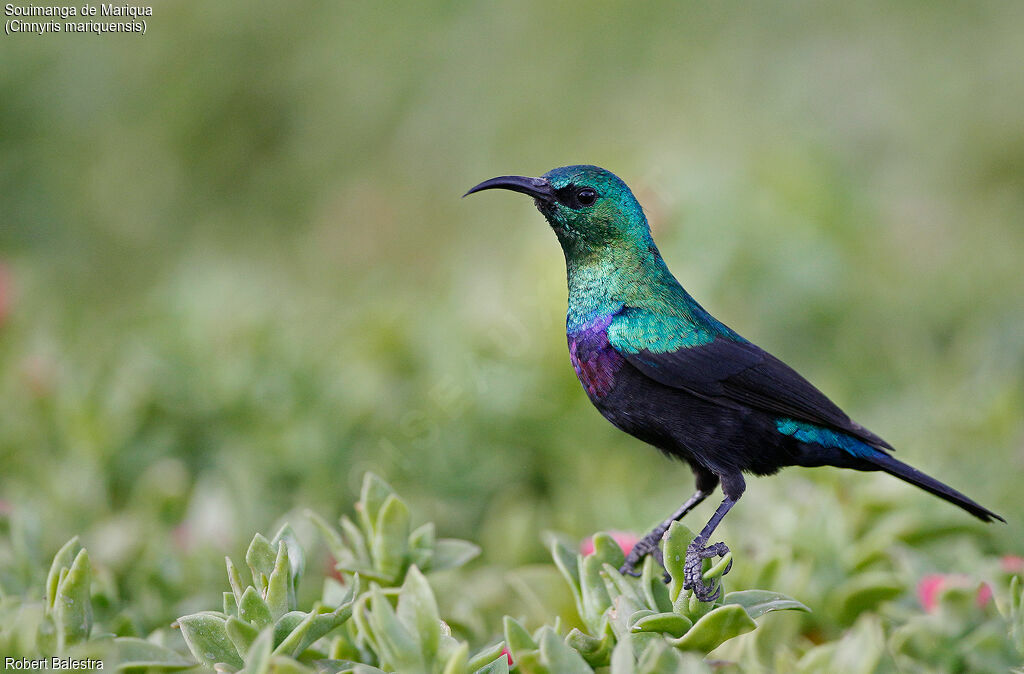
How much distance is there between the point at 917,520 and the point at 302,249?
5.08 metres

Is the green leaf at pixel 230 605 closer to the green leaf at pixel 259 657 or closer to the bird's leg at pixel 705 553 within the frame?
the green leaf at pixel 259 657

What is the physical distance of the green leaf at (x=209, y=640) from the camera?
180cm

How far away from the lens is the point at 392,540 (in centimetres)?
224

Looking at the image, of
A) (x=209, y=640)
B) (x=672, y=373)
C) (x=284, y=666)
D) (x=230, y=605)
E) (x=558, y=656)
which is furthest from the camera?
(x=672, y=373)

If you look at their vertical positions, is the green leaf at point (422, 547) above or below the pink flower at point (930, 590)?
above

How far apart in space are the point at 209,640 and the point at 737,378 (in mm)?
1209

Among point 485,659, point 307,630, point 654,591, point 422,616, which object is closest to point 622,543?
point 654,591

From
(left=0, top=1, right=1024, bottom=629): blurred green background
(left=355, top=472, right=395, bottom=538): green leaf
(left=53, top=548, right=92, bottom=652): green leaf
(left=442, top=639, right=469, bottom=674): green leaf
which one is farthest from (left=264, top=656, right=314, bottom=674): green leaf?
(left=0, top=1, right=1024, bottom=629): blurred green background

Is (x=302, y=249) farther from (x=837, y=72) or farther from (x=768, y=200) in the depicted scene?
(x=837, y=72)

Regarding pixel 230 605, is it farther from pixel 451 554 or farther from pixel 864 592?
pixel 864 592

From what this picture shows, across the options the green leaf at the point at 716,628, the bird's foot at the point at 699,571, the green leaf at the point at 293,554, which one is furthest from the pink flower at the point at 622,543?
the green leaf at the point at 293,554

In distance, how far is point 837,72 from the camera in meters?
7.14

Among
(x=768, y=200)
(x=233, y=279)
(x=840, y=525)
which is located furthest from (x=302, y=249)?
(x=840, y=525)

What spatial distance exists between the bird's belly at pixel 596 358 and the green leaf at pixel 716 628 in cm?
51
